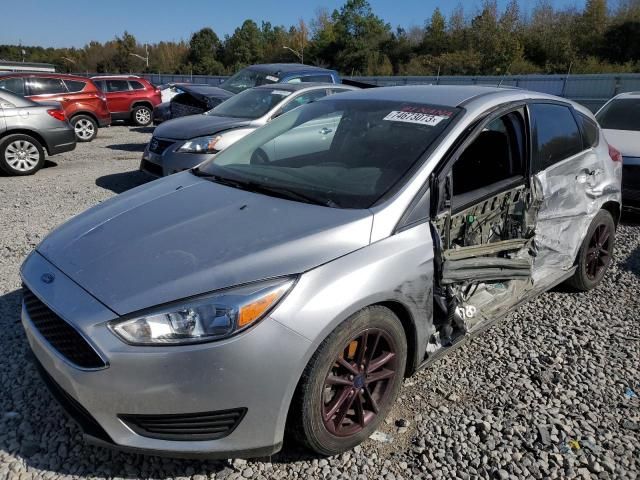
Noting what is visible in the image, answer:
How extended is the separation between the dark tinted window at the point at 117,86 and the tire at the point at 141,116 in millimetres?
696

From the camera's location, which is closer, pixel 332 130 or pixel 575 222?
pixel 332 130

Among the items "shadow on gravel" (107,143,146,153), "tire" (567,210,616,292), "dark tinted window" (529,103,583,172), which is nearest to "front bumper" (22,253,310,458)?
"dark tinted window" (529,103,583,172)

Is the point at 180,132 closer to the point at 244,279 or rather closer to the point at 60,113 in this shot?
the point at 60,113

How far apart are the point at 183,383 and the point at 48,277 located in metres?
0.88

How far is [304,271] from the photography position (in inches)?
80.5

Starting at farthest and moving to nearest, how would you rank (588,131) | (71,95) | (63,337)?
1. (71,95)
2. (588,131)
3. (63,337)

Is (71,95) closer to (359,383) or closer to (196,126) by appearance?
(196,126)

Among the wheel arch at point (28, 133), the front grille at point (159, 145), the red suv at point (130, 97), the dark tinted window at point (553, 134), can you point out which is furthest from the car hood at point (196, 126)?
the red suv at point (130, 97)

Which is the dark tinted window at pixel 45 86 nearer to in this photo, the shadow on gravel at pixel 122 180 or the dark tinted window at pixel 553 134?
the shadow on gravel at pixel 122 180

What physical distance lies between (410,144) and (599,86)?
21.4m

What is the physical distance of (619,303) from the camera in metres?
4.03

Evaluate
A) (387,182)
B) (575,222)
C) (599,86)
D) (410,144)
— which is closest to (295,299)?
(387,182)

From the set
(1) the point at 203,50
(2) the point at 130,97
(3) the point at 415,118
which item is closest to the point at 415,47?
(1) the point at 203,50

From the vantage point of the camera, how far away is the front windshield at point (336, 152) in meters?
2.60
